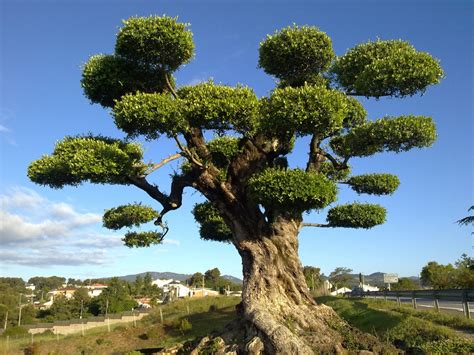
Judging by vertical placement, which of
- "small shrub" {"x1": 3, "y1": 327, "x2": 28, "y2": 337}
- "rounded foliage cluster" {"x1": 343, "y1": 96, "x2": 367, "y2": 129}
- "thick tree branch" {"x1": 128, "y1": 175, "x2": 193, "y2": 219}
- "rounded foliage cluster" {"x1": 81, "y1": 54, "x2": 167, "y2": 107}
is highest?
"rounded foliage cluster" {"x1": 81, "y1": 54, "x2": 167, "y2": 107}

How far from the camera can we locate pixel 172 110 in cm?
1470

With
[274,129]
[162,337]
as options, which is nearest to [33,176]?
[274,129]

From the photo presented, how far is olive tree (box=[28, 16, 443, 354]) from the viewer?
14336 mm

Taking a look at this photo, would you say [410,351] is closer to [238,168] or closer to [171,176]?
[238,168]

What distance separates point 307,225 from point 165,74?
8.07 meters

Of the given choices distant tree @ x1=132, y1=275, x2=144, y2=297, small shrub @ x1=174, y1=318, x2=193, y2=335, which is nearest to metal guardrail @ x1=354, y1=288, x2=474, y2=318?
small shrub @ x1=174, y1=318, x2=193, y2=335

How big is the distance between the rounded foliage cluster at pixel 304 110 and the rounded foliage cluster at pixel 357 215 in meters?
5.13

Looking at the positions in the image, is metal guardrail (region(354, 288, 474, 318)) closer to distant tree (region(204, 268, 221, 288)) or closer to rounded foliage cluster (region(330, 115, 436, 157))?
rounded foliage cluster (region(330, 115, 436, 157))

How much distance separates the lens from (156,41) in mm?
15812

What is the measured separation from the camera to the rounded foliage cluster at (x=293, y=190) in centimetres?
1391

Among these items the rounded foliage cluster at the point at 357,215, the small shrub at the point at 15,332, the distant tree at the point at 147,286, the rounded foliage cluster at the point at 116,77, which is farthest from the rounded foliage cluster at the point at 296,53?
the distant tree at the point at 147,286

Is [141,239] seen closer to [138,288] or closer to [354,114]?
[354,114]

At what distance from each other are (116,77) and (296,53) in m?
6.55

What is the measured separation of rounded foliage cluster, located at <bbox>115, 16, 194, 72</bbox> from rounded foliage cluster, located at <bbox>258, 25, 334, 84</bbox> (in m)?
2.83
